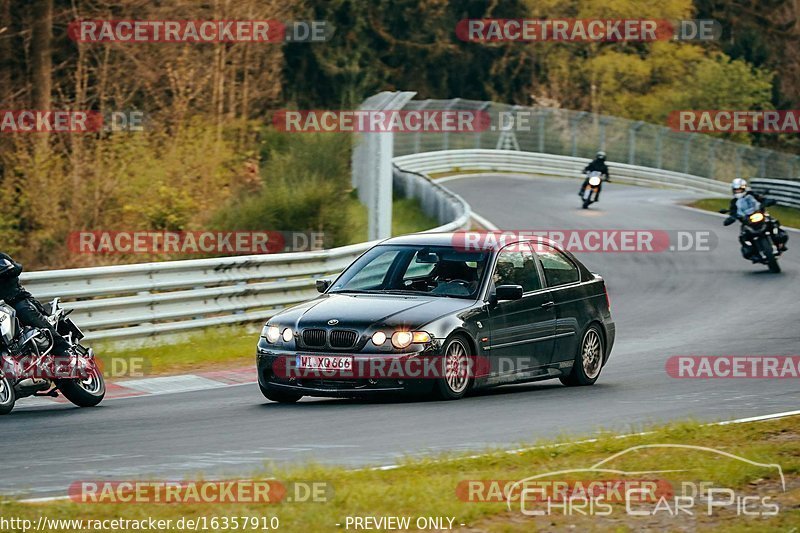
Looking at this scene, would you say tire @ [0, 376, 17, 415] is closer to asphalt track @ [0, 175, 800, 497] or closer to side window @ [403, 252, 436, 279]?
asphalt track @ [0, 175, 800, 497]

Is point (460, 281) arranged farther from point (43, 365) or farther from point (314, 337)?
point (43, 365)

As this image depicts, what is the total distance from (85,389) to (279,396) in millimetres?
1742

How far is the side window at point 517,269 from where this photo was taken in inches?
505

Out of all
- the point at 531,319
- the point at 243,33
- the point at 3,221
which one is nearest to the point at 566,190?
the point at 243,33

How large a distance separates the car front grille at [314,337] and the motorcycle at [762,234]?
15711 millimetres

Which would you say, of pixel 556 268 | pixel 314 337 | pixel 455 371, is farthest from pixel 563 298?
pixel 314 337

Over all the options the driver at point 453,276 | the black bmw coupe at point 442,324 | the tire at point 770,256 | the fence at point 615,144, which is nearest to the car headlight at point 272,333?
the black bmw coupe at point 442,324

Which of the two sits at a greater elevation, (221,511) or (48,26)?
(48,26)

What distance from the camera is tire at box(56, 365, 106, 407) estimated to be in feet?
39.7

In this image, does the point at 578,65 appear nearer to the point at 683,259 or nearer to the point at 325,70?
the point at 325,70

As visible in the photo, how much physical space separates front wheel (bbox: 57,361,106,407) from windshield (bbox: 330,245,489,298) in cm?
230

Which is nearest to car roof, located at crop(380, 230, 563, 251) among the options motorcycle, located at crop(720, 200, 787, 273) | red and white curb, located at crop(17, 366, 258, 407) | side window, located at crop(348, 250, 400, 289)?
side window, located at crop(348, 250, 400, 289)

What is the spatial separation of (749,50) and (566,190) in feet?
90.1

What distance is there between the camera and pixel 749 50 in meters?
69.1
